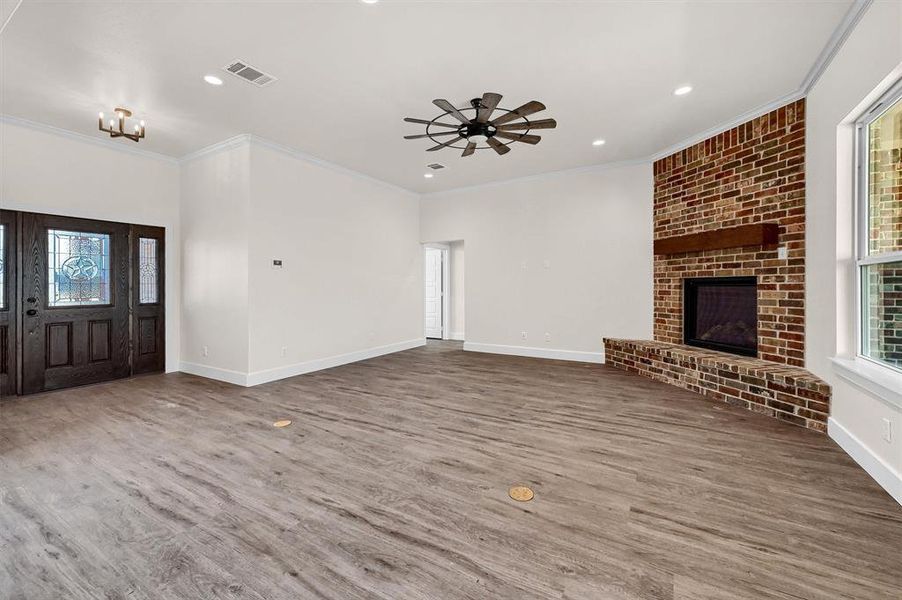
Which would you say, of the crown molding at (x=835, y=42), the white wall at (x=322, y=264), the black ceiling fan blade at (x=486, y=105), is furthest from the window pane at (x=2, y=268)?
the crown molding at (x=835, y=42)

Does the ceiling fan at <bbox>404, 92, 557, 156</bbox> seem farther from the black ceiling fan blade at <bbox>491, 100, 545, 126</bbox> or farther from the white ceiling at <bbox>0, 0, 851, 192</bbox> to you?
the white ceiling at <bbox>0, 0, 851, 192</bbox>

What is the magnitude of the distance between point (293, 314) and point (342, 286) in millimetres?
945

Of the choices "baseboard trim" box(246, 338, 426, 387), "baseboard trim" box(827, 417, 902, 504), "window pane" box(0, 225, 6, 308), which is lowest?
"baseboard trim" box(827, 417, 902, 504)

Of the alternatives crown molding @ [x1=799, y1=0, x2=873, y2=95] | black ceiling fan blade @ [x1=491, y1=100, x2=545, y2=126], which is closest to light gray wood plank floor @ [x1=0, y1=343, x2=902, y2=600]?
black ceiling fan blade @ [x1=491, y1=100, x2=545, y2=126]

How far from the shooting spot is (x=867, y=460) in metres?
2.47

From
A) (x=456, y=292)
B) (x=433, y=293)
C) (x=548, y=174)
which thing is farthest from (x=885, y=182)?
(x=433, y=293)

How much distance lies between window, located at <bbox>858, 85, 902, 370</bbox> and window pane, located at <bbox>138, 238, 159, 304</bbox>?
738 centimetres

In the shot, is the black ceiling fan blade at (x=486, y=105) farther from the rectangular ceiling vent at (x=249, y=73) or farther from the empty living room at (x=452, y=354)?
the rectangular ceiling vent at (x=249, y=73)

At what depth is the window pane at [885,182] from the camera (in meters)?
2.49

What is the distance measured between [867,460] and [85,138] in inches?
308

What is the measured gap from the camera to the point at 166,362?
5.46 m

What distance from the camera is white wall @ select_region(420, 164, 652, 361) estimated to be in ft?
18.8

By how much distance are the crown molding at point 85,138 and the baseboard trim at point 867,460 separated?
765 centimetres

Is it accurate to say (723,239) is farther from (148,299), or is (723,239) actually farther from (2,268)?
(2,268)
